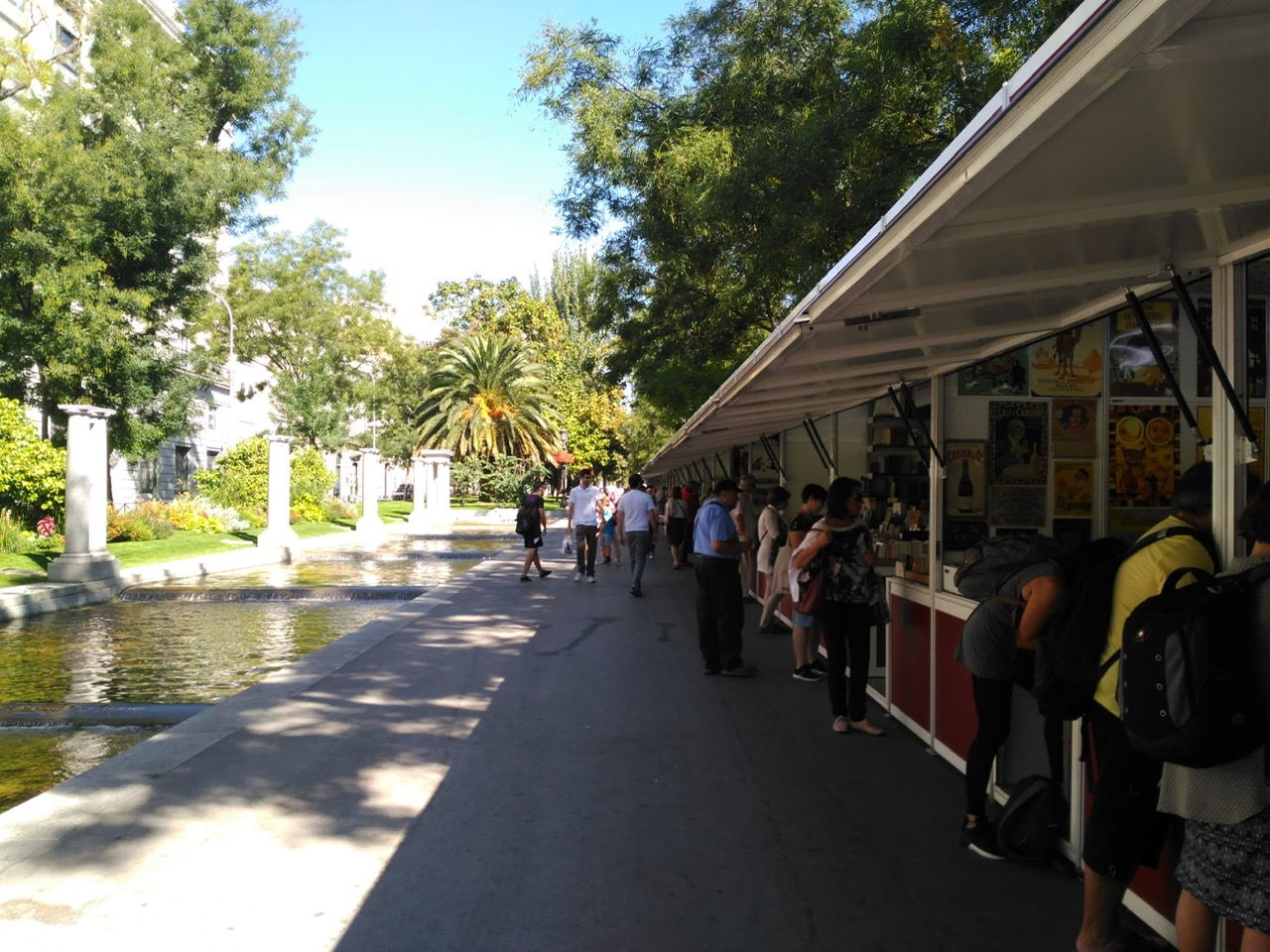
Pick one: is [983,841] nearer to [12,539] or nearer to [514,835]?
[514,835]

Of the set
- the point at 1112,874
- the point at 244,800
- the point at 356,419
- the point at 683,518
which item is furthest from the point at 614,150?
the point at 356,419

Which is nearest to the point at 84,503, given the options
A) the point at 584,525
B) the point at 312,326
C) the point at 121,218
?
the point at 584,525

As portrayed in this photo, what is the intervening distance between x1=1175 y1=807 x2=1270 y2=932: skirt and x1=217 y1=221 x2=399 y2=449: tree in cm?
4755

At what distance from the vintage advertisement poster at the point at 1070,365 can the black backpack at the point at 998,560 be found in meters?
2.72

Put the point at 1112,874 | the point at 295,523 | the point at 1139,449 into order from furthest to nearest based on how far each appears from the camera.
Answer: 1. the point at 295,523
2. the point at 1139,449
3. the point at 1112,874

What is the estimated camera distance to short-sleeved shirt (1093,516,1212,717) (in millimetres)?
3355

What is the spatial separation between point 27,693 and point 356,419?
48.3m

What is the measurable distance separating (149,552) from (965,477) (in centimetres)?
1863

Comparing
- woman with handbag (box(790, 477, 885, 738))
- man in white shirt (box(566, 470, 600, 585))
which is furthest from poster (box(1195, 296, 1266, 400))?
man in white shirt (box(566, 470, 600, 585))

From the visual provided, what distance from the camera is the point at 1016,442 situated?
729 centimetres

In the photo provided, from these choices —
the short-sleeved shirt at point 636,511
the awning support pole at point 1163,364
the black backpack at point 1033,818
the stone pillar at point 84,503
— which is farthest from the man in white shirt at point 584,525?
the black backpack at point 1033,818

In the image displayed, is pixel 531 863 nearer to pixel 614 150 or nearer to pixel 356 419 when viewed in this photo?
pixel 614 150

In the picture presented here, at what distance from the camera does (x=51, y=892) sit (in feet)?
14.1

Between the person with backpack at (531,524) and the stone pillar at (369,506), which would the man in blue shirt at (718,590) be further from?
the stone pillar at (369,506)
